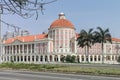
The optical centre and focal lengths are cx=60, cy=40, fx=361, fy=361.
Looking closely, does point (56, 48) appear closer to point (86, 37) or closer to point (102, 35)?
point (86, 37)

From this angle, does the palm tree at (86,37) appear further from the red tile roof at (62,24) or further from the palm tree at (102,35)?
the red tile roof at (62,24)

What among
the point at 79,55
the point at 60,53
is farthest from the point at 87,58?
the point at 60,53

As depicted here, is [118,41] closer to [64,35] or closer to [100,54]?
[100,54]

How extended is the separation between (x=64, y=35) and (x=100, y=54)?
73.5ft

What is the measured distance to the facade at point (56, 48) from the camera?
150875mm

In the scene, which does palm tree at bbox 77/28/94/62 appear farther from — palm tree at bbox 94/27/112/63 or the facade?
the facade

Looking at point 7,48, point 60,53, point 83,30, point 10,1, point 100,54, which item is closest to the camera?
point 10,1

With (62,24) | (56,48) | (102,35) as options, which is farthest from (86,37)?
(56,48)

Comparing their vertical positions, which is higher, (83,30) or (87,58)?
(83,30)

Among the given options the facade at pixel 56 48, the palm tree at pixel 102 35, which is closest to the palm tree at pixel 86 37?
the palm tree at pixel 102 35

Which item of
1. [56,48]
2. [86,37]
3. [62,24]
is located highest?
[62,24]

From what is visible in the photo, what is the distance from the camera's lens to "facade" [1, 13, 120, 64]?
495 ft

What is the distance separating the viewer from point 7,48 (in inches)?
6909

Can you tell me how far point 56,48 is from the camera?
503ft
